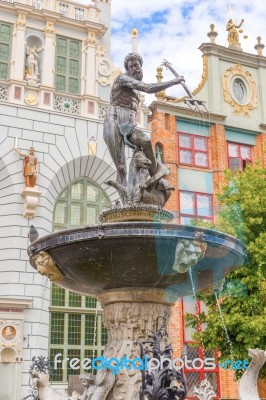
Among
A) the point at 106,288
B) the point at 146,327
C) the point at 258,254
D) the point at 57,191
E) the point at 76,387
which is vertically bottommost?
the point at 76,387

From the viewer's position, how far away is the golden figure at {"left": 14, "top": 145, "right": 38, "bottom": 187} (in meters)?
20.1

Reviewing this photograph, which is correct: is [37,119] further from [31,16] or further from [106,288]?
[106,288]

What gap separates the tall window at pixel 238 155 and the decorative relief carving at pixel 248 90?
61.0 inches

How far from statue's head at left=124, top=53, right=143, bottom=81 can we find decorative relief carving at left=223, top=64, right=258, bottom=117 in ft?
58.7

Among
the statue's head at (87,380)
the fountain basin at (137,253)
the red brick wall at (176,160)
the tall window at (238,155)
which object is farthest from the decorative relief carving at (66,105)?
the statue's head at (87,380)

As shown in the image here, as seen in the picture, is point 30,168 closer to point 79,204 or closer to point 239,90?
point 79,204

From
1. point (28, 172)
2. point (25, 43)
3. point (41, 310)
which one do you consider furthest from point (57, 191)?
point (25, 43)

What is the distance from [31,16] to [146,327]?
17731 millimetres

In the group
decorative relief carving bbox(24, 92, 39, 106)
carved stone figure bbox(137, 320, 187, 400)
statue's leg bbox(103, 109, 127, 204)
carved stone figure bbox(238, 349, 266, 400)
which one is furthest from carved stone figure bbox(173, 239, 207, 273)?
decorative relief carving bbox(24, 92, 39, 106)

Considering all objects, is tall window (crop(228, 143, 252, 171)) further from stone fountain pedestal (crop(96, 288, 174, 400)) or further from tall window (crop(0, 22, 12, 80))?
stone fountain pedestal (crop(96, 288, 174, 400))

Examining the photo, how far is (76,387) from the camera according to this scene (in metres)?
14.5

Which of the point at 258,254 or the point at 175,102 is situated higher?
the point at 175,102

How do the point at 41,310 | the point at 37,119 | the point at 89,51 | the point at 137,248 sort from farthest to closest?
the point at 89,51, the point at 37,119, the point at 41,310, the point at 137,248

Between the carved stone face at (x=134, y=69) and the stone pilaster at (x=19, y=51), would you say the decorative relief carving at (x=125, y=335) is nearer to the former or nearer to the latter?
the carved stone face at (x=134, y=69)
